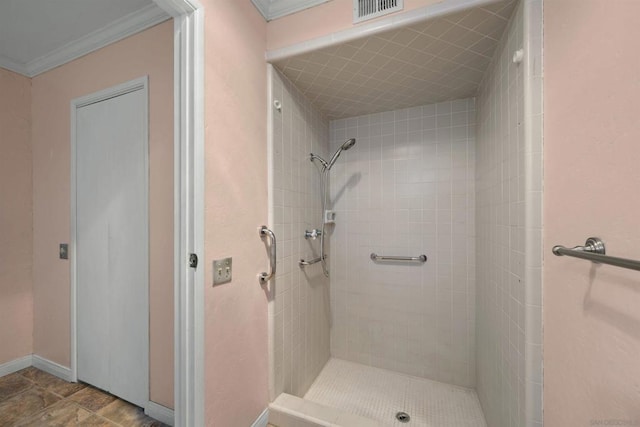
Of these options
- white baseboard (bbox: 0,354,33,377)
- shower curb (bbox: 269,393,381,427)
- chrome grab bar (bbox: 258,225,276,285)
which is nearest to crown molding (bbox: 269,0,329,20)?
chrome grab bar (bbox: 258,225,276,285)

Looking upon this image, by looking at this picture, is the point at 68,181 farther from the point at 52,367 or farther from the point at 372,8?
the point at 372,8

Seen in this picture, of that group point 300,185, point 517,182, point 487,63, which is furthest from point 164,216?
point 487,63

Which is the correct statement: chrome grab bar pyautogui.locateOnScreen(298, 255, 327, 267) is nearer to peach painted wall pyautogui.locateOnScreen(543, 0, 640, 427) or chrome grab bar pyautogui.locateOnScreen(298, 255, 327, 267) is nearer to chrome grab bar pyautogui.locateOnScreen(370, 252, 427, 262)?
chrome grab bar pyautogui.locateOnScreen(370, 252, 427, 262)

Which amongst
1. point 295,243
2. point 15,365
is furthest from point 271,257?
point 15,365

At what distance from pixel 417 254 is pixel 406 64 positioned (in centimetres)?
132

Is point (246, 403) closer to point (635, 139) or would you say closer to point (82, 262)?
point (82, 262)

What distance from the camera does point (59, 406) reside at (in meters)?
1.46

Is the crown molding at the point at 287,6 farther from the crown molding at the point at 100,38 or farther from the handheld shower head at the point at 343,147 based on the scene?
the handheld shower head at the point at 343,147

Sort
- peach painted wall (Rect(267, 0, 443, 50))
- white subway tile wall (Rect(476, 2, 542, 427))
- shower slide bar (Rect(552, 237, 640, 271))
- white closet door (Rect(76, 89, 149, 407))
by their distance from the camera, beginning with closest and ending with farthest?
1. shower slide bar (Rect(552, 237, 640, 271))
2. white subway tile wall (Rect(476, 2, 542, 427))
3. peach painted wall (Rect(267, 0, 443, 50))
4. white closet door (Rect(76, 89, 149, 407))

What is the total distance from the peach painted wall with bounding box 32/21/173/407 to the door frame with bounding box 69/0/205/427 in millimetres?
449

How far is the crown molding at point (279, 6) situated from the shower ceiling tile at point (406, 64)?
24 centimetres

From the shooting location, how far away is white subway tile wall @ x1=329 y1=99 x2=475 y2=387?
70.6 inches

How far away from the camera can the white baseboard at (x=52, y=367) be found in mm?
1701

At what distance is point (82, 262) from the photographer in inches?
64.8
